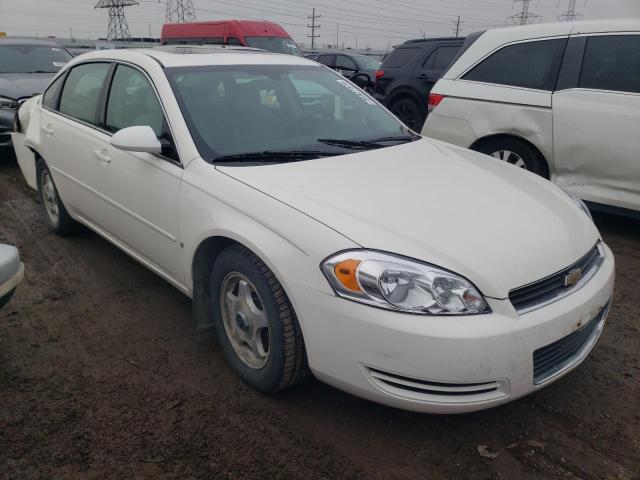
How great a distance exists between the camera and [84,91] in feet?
13.3

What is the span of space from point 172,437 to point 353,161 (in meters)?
1.63

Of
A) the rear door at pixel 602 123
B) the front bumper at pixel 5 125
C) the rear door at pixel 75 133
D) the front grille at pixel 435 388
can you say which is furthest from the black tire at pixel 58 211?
the rear door at pixel 602 123

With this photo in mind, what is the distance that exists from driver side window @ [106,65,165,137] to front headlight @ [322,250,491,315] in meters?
1.61

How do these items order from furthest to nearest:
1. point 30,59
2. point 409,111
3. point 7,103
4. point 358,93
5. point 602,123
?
point 30,59 → point 409,111 → point 7,103 → point 602,123 → point 358,93

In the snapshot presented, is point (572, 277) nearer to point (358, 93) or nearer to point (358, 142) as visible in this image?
point (358, 142)

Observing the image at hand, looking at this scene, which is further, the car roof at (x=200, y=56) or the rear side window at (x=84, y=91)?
the rear side window at (x=84, y=91)

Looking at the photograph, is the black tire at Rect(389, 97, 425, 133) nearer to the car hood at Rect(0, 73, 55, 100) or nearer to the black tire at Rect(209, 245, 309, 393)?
the car hood at Rect(0, 73, 55, 100)

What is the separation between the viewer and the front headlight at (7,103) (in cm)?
748

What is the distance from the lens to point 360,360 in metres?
2.14

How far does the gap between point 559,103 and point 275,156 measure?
3.13 metres

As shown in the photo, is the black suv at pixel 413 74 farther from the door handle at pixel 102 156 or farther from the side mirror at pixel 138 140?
the side mirror at pixel 138 140

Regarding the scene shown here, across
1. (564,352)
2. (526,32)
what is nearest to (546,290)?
(564,352)

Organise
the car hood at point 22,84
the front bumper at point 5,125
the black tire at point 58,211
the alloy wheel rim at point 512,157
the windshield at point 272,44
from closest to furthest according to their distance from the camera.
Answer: the black tire at point 58,211
the alloy wheel rim at point 512,157
the front bumper at point 5,125
the car hood at point 22,84
the windshield at point 272,44

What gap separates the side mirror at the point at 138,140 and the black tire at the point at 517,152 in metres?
3.51
